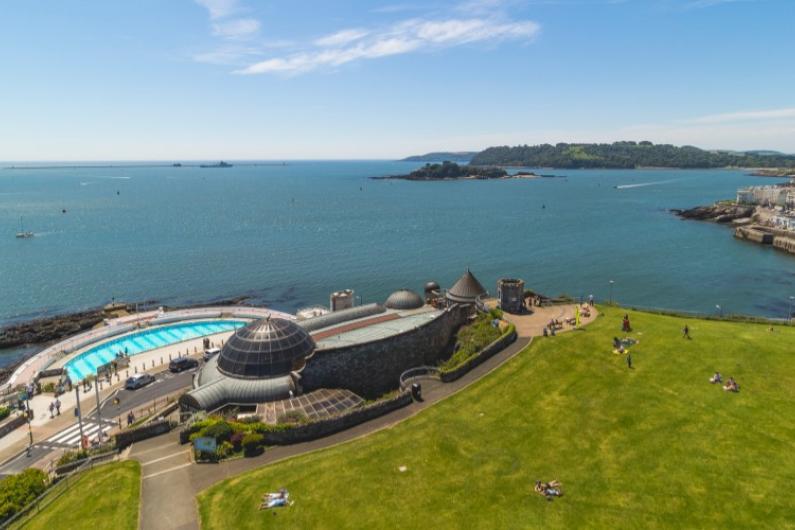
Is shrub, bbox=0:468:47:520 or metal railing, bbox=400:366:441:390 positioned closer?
shrub, bbox=0:468:47:520

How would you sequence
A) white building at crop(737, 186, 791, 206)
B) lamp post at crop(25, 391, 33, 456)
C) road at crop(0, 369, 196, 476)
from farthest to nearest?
white building at crop(737, 186, 791, 206) → lamp post at crop(25, 391, 33, 456) → road at crop(0, 369, 196, 476)

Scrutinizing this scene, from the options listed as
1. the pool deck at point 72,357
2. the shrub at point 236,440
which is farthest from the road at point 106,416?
the shrub at point 236,440

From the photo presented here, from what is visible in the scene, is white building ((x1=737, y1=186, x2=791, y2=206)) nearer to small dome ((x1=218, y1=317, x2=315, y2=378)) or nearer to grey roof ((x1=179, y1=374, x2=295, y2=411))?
small dome ((x1=218, y1=317, x2=315, y2=378))

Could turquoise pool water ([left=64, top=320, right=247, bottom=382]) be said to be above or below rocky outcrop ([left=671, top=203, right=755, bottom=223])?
below

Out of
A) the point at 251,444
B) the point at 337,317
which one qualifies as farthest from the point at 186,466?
the point at 337,317

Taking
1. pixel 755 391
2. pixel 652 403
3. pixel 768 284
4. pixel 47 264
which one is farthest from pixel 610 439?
pixel 47 264

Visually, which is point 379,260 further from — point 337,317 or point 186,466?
point 186,466

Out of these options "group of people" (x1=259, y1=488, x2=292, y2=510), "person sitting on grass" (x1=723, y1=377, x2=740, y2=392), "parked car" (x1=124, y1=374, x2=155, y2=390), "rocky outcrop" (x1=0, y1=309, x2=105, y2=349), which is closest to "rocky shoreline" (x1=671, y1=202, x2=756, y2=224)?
"person sitting on grass" (x1=723, y1=377, x2=740, y2=392)
